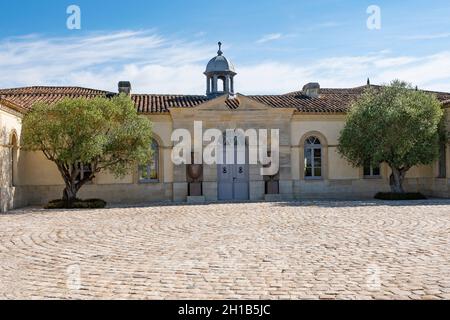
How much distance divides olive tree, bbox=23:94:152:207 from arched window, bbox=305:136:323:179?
747cm

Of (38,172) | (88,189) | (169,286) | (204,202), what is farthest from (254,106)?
(169,286)

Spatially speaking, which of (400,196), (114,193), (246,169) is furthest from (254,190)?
(400,196)

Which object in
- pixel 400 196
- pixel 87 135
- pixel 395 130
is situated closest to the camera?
pixel 87 135

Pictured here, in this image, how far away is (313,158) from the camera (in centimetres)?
2233

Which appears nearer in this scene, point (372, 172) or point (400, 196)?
point (400, 196)

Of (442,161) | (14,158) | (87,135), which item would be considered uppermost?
(87,135)

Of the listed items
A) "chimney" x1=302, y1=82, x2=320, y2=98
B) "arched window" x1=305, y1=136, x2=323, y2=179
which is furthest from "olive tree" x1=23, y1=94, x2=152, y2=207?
"chimney" x1=302, y1=82, x2=320, y2=98

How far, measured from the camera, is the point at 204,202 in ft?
66.8

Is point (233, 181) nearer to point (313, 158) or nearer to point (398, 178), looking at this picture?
point (313, 158)

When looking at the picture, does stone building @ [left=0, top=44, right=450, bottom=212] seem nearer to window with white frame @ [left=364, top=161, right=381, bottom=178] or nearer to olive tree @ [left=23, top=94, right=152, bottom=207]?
window with white frame @ [left=364, top=161, right=381, bottom=178]

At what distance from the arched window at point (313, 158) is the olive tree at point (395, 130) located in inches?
60.3

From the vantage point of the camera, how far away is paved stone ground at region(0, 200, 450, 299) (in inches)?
233

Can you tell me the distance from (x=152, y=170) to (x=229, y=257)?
1380 centimetres

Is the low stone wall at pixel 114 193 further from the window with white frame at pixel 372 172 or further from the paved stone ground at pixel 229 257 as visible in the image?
the window with white frame at pixel 372 172
